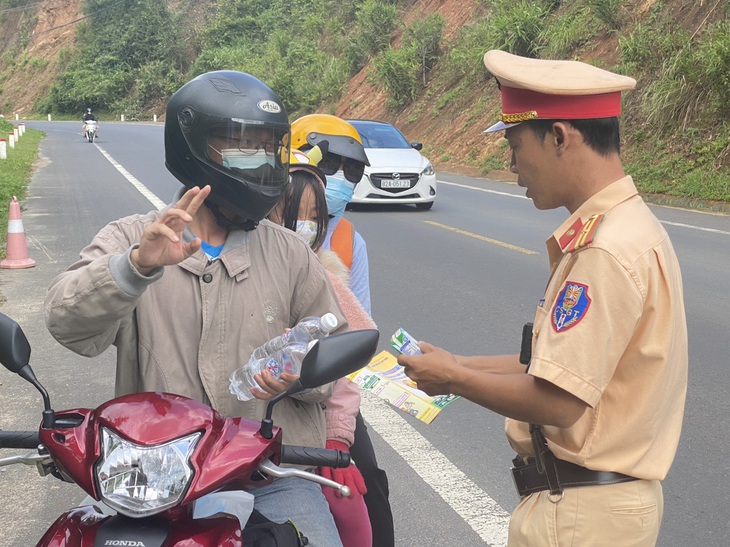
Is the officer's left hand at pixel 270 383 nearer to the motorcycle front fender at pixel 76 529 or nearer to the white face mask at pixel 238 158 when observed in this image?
the motorcycle front fender at pixel 76 529

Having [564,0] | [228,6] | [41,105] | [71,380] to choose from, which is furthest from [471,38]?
[41,105]

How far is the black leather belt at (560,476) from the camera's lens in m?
2.12

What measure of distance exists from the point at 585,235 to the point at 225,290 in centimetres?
89

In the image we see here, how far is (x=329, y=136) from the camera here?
4.06m

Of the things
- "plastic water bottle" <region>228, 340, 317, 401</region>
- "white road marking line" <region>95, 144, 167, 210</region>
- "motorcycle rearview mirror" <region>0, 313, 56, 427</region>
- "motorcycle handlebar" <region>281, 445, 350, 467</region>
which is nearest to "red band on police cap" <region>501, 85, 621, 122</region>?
"plastic water bottle" <region>228, 340, 317, 401</region>

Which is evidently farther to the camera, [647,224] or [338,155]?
[338,155]

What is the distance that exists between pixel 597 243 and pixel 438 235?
9.97 m

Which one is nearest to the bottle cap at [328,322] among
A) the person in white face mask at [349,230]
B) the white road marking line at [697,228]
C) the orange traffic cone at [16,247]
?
the person in white face mask at [349,230]

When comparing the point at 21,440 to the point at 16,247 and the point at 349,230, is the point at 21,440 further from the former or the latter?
the point at 16,247

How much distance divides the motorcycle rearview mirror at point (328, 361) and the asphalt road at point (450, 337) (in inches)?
80.7

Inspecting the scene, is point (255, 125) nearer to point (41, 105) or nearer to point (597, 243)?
point (597, 243)

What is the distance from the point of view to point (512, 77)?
2115 millimetres

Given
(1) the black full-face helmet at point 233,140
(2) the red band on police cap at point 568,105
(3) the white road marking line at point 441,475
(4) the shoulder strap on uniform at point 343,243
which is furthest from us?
(3) the white road marking line at point 441,475

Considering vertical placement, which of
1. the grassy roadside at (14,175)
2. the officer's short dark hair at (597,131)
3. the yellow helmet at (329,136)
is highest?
the officer's short dark hair at (597,131)
